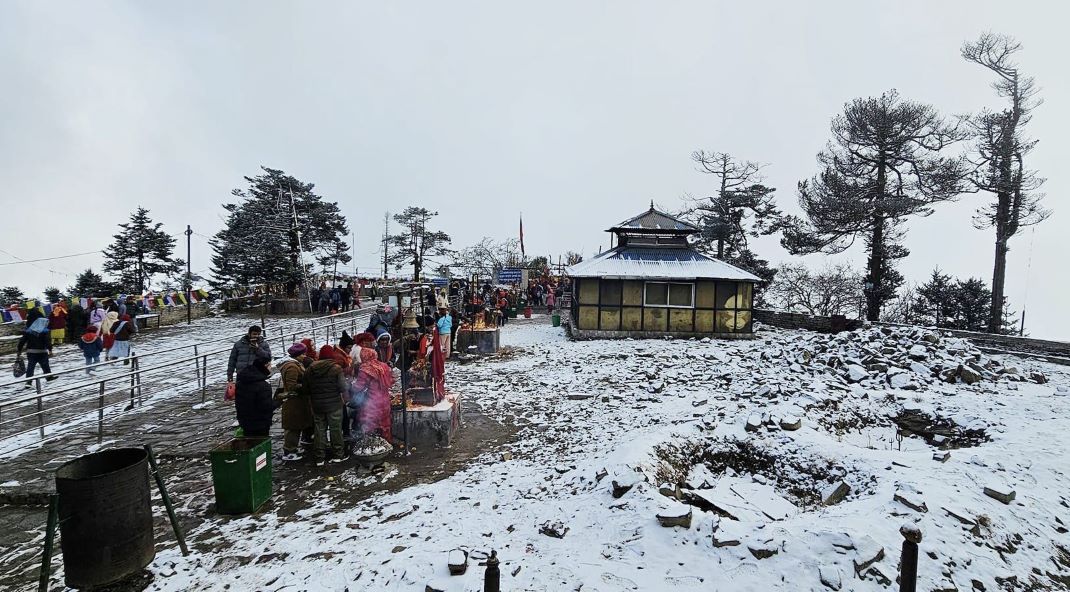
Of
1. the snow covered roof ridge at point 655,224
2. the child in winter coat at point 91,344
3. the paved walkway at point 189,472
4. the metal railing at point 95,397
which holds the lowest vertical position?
the paved walkway at point 189,472

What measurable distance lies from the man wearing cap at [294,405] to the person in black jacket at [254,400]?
329mm

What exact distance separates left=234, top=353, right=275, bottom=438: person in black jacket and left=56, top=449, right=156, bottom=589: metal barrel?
86.8 inches

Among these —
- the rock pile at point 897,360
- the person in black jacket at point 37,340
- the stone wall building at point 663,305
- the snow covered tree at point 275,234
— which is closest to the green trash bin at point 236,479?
the person in black jacket at point 37,340

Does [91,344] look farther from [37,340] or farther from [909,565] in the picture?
[909,565]

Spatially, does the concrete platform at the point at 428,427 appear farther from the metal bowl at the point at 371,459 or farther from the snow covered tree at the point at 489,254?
the snow covered tree at the point at 489,254

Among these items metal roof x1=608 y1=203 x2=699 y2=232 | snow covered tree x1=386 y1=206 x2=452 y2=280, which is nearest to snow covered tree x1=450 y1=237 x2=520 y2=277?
snow covered tree x1=386 y1=206 x2=452 y2=280

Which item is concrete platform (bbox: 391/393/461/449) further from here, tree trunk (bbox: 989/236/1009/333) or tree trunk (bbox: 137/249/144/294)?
tree trunk (bbox: 137/249/144/294)

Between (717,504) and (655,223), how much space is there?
1861 cm

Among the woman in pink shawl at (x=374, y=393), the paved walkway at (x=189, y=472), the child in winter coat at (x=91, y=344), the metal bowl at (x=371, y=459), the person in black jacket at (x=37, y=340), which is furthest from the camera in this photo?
the child in winter coat at (x=91, y=344)

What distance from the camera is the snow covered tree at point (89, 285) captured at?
31070 mm

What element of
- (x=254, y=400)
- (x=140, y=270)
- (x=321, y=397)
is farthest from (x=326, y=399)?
(x=140, y=270)

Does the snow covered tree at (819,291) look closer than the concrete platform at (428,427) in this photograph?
No

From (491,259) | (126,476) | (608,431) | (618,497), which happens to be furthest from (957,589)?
(491,259)

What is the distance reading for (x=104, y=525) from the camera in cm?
408
